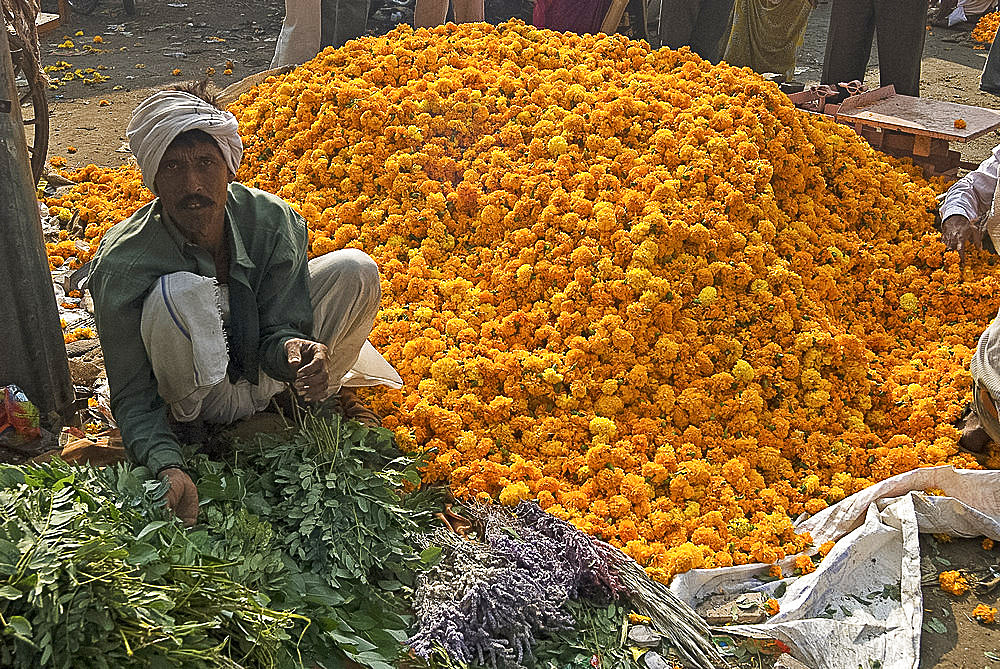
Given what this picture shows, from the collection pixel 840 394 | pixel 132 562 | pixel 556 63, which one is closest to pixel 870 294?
pixel 840 394

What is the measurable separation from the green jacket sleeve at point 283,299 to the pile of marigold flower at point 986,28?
8.68 m

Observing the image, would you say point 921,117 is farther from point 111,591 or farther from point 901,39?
point 111,591

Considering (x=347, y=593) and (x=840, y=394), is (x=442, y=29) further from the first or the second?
(x=347, y=593)

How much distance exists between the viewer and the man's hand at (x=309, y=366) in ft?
7.53

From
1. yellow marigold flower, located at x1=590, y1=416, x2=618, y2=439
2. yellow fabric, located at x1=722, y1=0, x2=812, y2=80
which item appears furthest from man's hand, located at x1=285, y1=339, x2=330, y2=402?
yellow fabric, located at x1=722, y1=0, x2=812, y2=80

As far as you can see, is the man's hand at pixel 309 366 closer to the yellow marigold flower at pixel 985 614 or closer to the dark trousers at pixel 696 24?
the yellow marigold flower at pixel 985 614

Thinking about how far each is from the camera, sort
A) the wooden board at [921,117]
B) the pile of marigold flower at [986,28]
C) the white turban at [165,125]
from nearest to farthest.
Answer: the white turban at [165,125] < the wooden board at [921,117] < the pile of marigold flower at [986,28]

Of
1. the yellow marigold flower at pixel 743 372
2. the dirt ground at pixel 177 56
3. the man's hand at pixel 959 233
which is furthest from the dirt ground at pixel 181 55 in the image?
the yellow marigold flower at pixel 743 372

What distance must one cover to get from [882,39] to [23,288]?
5.23 metres

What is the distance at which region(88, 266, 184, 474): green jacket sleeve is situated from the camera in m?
2.30

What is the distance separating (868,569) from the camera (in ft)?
8.94

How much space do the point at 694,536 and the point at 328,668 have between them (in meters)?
1.19

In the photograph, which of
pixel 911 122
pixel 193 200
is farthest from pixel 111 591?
pixel 911 122

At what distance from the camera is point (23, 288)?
9.53 feet
